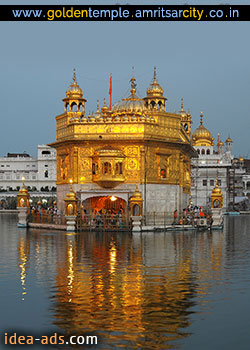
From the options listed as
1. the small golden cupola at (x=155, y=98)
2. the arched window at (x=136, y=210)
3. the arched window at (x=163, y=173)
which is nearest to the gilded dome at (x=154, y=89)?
the small golden cupola at (x=155, y=98)

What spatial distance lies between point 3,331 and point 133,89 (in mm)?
35733

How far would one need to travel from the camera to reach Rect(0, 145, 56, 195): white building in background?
134 meters

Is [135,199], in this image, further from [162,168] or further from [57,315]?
[57,315]

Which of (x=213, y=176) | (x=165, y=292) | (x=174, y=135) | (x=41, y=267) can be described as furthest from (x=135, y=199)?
(x=213, y=176)

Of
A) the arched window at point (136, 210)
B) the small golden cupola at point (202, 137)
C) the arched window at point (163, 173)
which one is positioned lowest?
the arched window at point (136, 210)

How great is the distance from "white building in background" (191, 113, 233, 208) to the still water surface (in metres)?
79.4

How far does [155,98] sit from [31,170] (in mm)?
95653

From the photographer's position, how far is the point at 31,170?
136 m

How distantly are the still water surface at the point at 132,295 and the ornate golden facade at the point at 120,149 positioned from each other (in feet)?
44.9

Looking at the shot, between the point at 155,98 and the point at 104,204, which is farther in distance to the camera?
the point at 155,98

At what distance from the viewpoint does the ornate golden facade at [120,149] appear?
3822 centimetres

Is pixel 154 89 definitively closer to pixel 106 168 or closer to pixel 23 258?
pixel 106 168

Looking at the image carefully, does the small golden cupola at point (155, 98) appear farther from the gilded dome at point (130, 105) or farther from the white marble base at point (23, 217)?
the white marble base at point (23, 217)

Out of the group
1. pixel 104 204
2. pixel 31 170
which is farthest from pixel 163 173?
pixel 31 170
